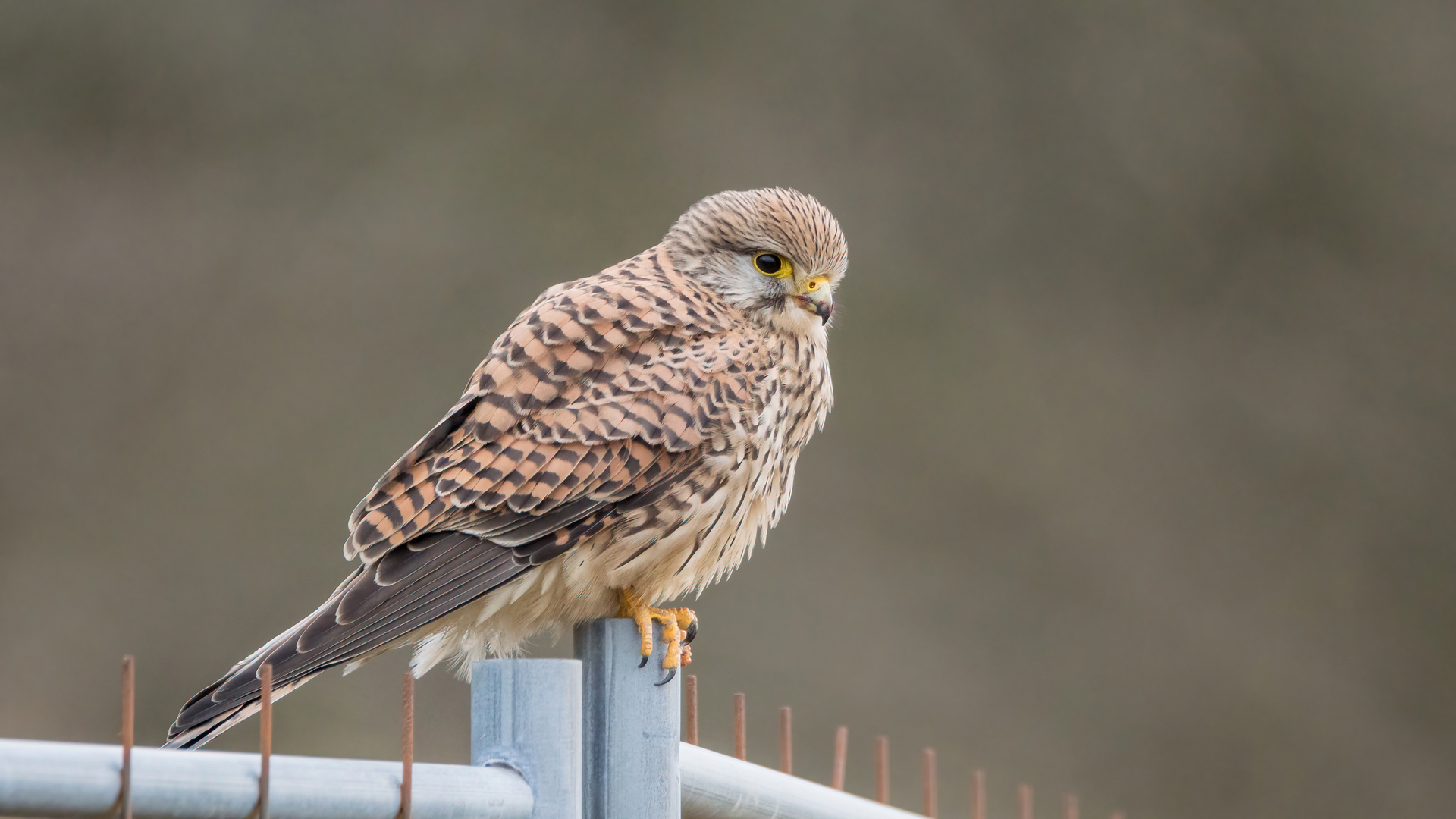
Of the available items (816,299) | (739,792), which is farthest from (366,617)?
(816,299)

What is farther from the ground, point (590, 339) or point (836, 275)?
point (836, 275)

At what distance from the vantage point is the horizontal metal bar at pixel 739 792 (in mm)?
936

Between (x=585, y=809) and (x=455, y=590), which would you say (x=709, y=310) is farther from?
(x=585, y=809)

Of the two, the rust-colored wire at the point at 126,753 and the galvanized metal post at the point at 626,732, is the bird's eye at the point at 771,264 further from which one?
the rust-colored wire at the point at 126,753

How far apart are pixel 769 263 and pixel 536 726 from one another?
1.09 m

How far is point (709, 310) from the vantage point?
5.63ft

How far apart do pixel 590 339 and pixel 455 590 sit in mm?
387

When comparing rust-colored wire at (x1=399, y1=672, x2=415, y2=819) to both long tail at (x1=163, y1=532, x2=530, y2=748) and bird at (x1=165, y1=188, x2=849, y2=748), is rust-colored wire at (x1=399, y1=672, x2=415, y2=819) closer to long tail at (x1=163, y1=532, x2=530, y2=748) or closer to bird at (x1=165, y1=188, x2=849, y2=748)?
long tail at (x1=163, y1=532, x2=530, y2=748)

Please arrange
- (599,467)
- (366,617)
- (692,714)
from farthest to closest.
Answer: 1. (599,467)
2. (366,617)
3. (692,714)

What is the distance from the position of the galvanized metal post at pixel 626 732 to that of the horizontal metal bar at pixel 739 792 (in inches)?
1.3

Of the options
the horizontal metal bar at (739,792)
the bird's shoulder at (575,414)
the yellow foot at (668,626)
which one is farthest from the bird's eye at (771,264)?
the horizontal metal bar at (739,792)

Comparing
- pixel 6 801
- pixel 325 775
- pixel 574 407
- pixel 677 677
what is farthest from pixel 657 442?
pixel 6 801

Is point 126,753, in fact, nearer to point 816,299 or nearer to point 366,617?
point 366,617

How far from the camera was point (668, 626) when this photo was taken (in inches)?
52.8
